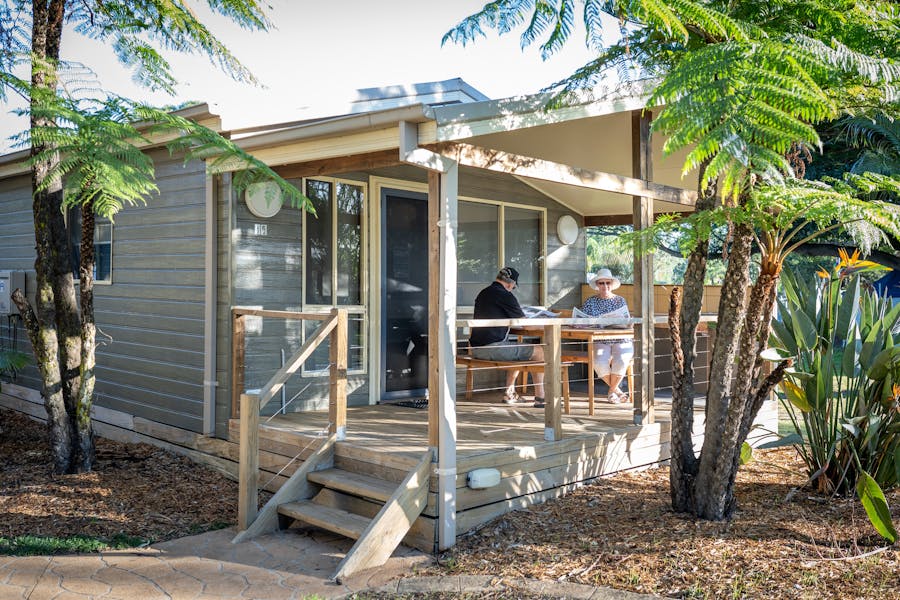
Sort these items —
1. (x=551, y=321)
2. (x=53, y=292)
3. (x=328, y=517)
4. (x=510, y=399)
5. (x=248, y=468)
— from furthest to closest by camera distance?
(x=510, y=399), (x=53, y=292), (x=551, y=321), (x=248, y=468), (x=328, y=517)

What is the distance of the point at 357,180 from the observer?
670 cm

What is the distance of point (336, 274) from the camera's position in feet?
21.5

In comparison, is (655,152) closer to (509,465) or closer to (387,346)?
(387,346)

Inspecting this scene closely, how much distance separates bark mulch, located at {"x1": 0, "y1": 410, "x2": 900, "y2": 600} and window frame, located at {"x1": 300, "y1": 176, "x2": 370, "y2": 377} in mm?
1452

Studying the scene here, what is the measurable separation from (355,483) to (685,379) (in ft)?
6.76

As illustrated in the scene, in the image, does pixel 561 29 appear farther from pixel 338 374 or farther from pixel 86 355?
pixel 86 355

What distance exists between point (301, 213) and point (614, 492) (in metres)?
3.22

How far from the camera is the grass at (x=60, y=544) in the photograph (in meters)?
4.28

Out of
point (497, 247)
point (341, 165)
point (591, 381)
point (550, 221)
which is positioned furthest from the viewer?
point (550, 221)

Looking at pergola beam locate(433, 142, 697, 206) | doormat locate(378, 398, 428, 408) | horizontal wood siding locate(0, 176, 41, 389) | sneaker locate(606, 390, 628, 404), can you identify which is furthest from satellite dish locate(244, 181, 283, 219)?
horizontal wood siding locate(0, 176, 41, 389)

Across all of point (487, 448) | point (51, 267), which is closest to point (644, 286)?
point (487, 448)

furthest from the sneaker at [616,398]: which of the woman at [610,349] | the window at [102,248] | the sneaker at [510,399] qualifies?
the window at [102,248]

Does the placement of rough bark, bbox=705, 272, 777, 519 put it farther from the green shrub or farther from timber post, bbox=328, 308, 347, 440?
→ timber post, bbox=328, 308, 347, 440

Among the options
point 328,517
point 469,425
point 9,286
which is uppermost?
point 9,286
